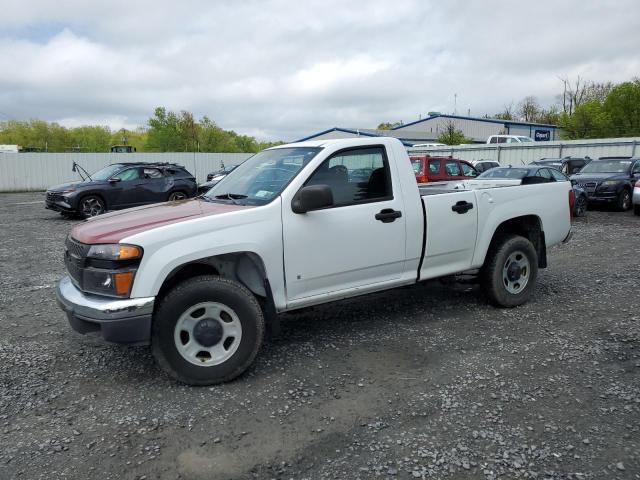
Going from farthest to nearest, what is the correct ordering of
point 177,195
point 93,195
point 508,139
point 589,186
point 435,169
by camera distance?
point 508,139 < point 177,195 < point 589,186 < point 435,169 < point 93,195

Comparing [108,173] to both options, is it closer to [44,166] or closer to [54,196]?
[54,196]

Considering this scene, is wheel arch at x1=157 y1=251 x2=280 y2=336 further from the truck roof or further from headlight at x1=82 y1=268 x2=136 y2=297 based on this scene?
the truck roof

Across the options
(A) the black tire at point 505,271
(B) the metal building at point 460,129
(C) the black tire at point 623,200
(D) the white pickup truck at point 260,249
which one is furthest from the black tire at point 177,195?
(B) the metal building at point 460,129

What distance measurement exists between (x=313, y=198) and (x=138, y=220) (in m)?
1.42

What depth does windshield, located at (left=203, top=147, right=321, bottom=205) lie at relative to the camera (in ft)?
14.2

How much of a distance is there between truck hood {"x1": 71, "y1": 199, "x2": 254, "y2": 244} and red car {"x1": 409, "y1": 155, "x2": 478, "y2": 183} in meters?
10.4

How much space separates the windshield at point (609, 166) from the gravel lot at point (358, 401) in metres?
11.7

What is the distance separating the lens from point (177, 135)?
210 feet

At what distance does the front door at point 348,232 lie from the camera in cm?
414

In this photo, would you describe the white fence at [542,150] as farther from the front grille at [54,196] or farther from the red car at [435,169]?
the front grille at [54,196]

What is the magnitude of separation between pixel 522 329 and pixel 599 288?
7.05 feet

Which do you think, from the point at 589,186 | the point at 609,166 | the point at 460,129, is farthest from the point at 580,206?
the point at 460,129

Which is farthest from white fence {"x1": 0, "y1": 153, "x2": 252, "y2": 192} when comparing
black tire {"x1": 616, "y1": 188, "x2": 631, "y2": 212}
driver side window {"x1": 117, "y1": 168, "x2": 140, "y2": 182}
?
black tire {"x1": 616, "y1": 188, "x2": 631, "y2": 212}

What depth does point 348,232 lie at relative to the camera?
4.33 m
